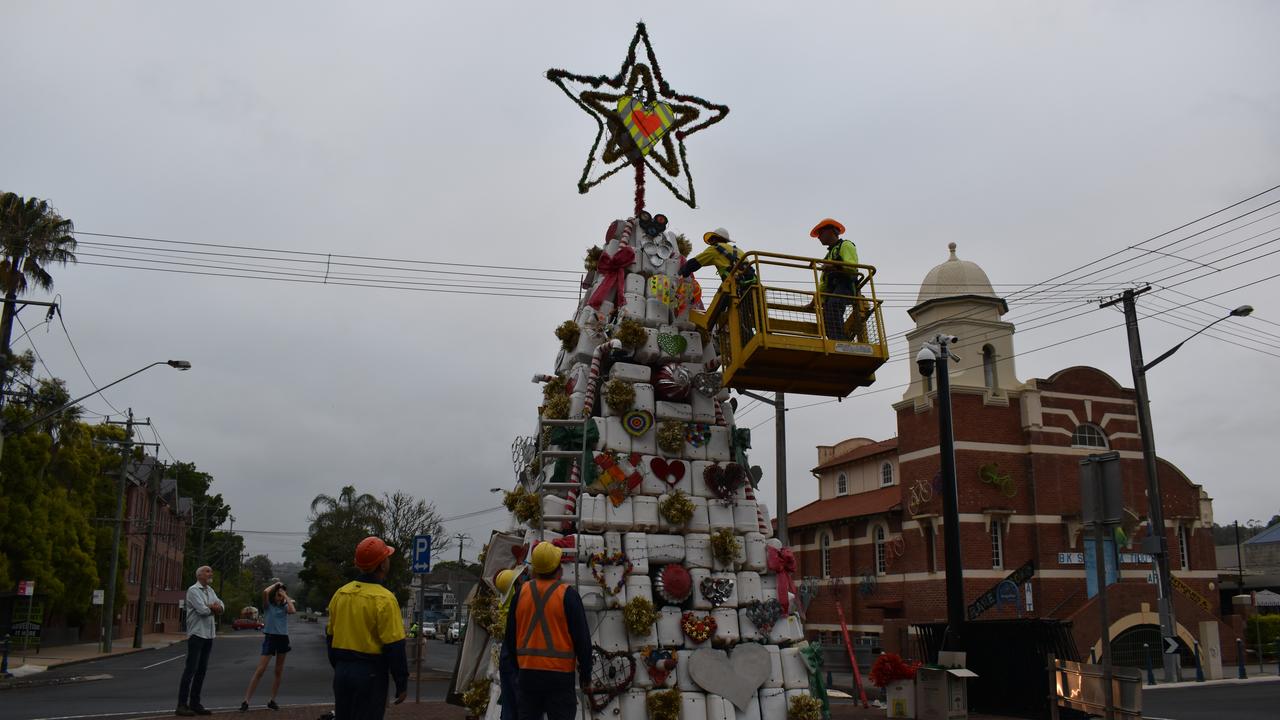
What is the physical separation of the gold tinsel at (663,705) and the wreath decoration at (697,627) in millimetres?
660

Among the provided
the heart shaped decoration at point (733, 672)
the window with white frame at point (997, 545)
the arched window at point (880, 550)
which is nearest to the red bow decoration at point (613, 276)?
the heart shaped decoration at point (733, 672)

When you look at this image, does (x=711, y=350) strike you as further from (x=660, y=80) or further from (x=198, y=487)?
(x=198, y=487)

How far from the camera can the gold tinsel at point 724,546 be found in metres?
9.84

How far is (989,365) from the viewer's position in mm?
32312

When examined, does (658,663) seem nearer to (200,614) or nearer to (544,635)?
(544,635)

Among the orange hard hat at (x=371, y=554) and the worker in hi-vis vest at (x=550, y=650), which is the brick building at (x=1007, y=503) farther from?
the orange hard hat at (x=371, y=554)

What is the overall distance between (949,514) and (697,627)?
17.4 feet

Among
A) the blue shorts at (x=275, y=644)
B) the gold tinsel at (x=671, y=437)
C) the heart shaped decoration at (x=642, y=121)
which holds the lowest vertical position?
the blue shorts at (x=275, y=644)

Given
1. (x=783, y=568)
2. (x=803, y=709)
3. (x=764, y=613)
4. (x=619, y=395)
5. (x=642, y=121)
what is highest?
(x=642, y=121)

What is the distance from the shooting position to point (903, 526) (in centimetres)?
3188

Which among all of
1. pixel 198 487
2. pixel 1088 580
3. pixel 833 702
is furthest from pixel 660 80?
pixel 198 487

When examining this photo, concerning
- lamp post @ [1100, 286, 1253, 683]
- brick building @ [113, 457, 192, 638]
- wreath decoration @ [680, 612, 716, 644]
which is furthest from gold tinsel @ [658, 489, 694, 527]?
brick building @ [113, 457, 192, 638]

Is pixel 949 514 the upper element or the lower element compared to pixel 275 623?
upper

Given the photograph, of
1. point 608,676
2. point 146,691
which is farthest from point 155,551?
point 608,676
